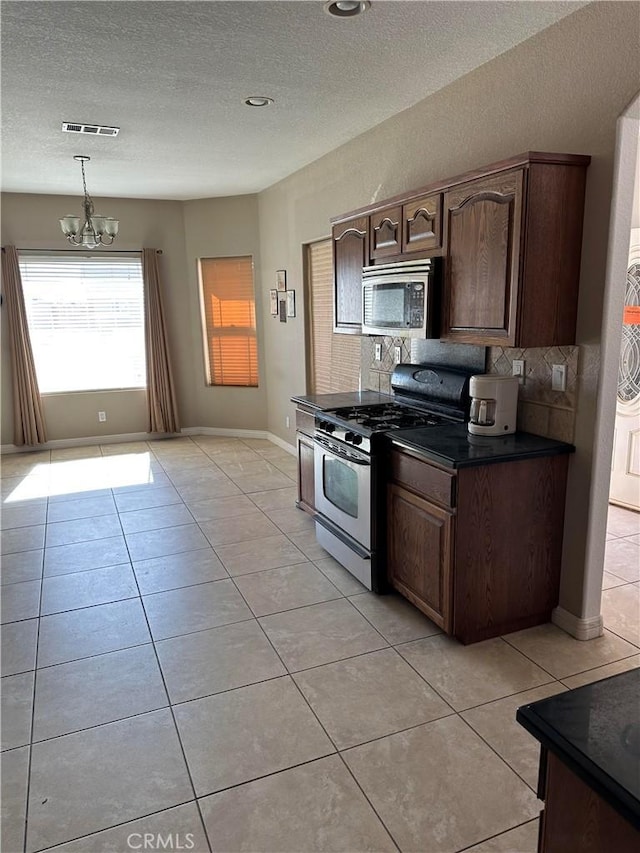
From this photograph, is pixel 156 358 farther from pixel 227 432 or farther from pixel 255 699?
pixel 255 699

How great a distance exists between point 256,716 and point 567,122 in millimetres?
2760

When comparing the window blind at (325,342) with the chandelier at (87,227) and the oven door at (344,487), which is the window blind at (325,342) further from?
the chandelier at (87,227)

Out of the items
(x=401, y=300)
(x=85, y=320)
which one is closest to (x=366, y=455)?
(x=401, y=300)

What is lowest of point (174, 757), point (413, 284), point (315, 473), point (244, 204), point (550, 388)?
point (174, 757)

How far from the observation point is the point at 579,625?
8.82 feet

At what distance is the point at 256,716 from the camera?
2256 mm

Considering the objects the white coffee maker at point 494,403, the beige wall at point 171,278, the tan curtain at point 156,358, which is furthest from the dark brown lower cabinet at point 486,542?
the tan curtain at point 156,358

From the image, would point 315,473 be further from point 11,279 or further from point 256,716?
point 11,279

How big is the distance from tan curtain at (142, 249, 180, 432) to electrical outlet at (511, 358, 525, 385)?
472 centimetres

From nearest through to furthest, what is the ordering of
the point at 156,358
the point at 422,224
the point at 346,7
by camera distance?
the point at 346,7 < the point at 422,224 < the point at 156,358

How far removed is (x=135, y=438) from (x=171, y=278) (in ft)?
6.34

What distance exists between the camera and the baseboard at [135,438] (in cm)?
642

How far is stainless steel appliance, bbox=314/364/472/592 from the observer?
10.2 feet

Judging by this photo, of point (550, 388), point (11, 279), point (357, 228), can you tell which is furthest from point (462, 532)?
point (11, 279)
